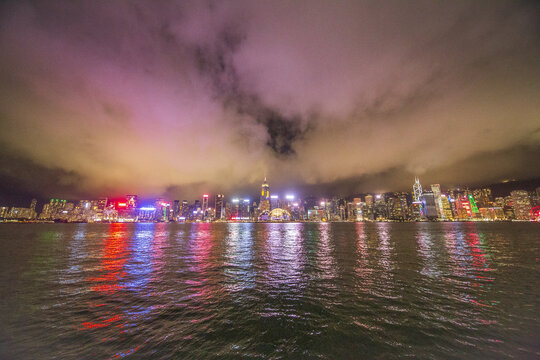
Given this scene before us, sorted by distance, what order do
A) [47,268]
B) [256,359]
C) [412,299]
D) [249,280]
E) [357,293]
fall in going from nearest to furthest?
[256,359] < [412,299] < [357,293] < [249,280] < [47,268]

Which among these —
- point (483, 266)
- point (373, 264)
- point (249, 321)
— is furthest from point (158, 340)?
point (483, 266)

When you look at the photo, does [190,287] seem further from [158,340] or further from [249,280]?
[158,340]

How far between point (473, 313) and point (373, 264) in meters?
13.9

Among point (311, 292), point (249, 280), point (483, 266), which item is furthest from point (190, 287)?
point (483, 266)

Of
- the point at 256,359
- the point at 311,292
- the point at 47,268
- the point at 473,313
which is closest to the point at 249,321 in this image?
the point at 256,359

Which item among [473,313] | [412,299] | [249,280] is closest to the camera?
[473,313]

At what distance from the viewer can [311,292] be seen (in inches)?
Answer: 645

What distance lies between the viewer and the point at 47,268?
965 inches

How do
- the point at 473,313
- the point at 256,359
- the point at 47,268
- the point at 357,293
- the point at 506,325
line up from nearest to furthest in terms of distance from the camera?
the point at 256,359 → the point at 506,325 → the point at 473,313 → the point at 357,293 → the point at 47,268

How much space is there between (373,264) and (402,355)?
19.4 meters

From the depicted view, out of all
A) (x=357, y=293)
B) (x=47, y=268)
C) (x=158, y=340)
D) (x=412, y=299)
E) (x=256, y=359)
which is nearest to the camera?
(x=256, y=359)

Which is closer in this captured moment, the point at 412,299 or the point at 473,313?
the point at 473,313

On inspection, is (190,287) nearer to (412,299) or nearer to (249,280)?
(249,280)

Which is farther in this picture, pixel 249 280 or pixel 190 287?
pixel 249 280
